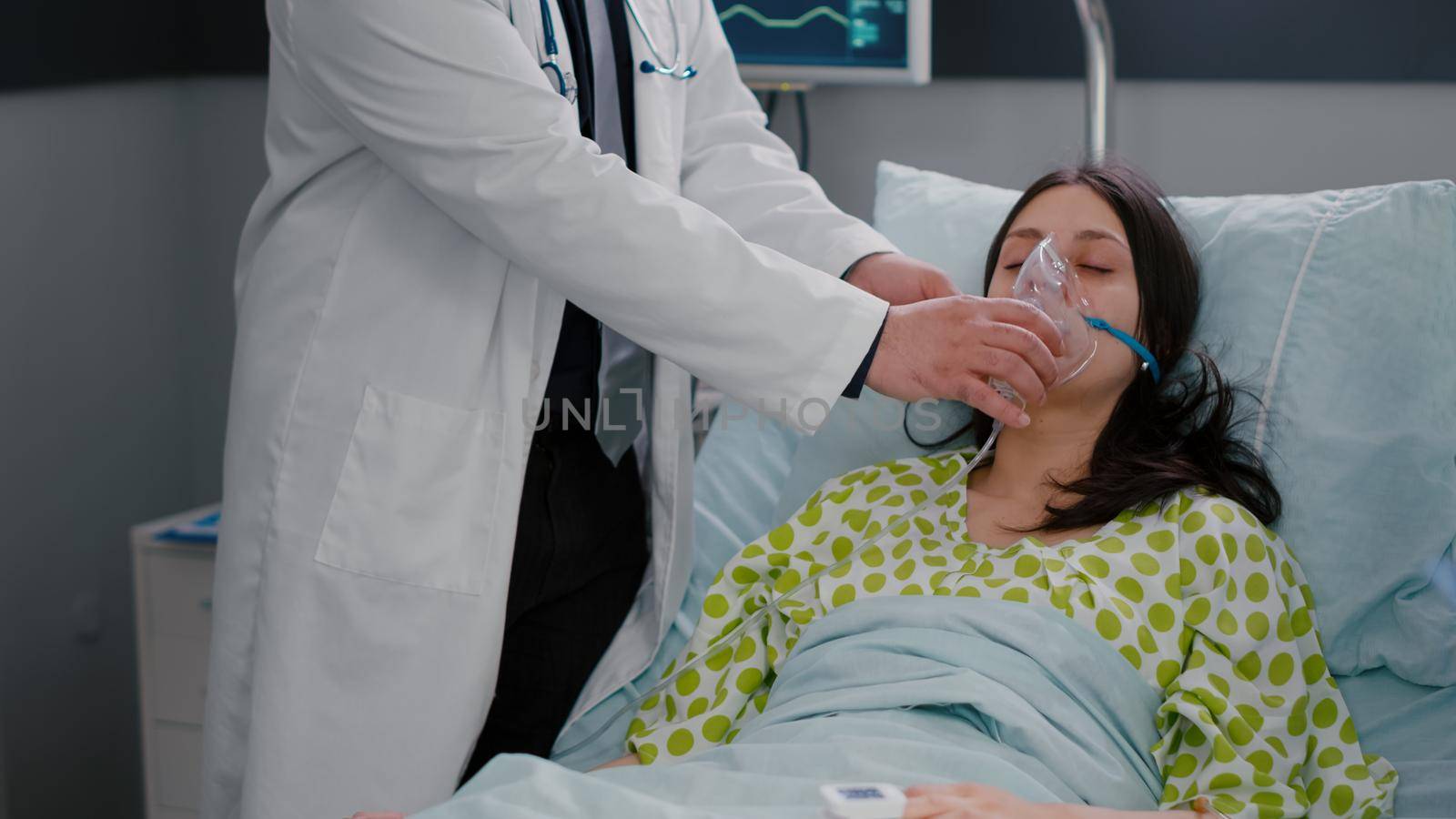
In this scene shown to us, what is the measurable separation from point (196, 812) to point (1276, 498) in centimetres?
174

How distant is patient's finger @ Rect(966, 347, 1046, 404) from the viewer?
1.33 meters

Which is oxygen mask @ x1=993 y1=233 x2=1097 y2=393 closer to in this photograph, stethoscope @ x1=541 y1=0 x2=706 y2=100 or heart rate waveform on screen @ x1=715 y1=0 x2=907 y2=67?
stethoscope @ x1=541 y1=0 x2=706 y2=100

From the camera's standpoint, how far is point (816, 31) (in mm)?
2283

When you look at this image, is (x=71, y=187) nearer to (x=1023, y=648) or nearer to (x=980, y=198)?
(x=980, y=198)

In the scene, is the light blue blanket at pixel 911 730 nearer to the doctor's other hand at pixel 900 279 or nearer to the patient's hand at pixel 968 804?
the patient's hand at pixel 968 804

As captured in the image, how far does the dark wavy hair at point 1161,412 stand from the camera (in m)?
1.58

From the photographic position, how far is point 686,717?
1.62 meters

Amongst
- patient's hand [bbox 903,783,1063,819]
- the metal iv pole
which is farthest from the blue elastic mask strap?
patient's hand [bbox 903,783,1063,819]

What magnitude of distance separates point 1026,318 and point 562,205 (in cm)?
49

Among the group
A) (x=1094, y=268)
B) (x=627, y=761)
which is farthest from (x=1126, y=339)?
(x=627, y=761)

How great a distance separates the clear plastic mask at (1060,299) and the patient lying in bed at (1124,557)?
0.16 feet

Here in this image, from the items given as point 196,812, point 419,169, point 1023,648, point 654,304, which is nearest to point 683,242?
point 654,304

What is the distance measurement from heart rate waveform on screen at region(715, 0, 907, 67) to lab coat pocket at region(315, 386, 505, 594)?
3.52 ft

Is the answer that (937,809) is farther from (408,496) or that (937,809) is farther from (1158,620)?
(408,496)
